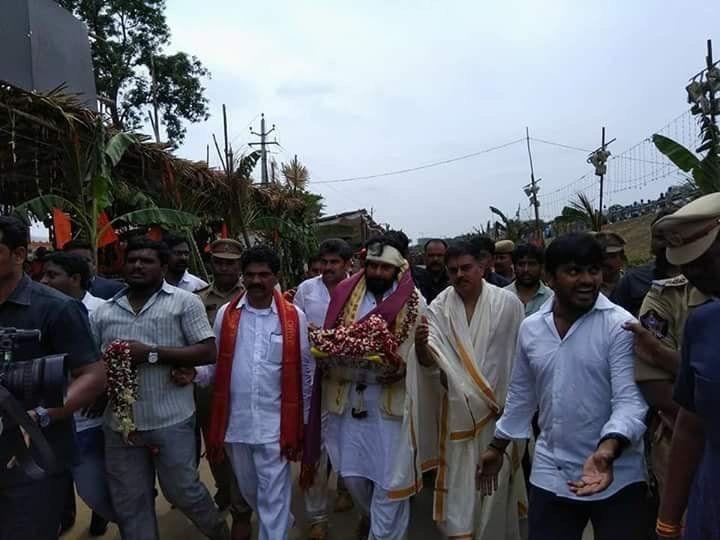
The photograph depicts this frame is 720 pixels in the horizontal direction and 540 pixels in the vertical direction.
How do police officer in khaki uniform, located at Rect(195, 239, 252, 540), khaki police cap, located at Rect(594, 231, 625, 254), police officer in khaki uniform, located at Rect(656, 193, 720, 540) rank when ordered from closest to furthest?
1. police officer in khaki uniform, located at Rect(656, 193, 720, 540)
2. police officer in khaki uniform, located at Rect(195, 239, 252, 540)
3. khaki police cap, located at Rect(594, 231, 625, 254)

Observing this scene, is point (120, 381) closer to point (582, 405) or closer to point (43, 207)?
point (582, 405)

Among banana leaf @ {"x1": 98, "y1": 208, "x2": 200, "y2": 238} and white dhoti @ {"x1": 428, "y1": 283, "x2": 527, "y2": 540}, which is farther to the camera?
banana leaf @ {"x1": 98, "y1": 208, "x2": 200, "y2": 238}

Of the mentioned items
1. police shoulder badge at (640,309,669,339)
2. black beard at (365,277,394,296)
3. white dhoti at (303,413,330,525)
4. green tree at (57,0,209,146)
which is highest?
green tree at (57,0,209,146)

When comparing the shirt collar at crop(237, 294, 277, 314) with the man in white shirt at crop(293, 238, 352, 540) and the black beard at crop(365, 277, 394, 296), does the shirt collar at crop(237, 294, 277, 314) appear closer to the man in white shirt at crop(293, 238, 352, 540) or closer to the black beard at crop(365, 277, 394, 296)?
the black beard at crop(365, 277, 394, 296)

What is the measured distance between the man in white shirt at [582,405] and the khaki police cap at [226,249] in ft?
9.49

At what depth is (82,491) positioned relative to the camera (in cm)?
346

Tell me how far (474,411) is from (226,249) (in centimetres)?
246

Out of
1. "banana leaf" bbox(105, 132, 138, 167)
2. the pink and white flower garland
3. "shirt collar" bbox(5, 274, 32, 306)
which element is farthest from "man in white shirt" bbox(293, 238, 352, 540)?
"banana leaf" bbox(105, 132, 138, 167)

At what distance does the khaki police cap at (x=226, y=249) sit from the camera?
15.7ft

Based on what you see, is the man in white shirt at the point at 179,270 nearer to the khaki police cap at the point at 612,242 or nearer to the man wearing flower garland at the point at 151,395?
the man wearing flower garland at the point at 151,395

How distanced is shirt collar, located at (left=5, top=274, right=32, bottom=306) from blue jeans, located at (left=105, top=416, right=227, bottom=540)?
128cm

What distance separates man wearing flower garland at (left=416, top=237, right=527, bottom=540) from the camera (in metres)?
3.44

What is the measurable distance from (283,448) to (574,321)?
6.58 feet

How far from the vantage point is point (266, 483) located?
3.60m
